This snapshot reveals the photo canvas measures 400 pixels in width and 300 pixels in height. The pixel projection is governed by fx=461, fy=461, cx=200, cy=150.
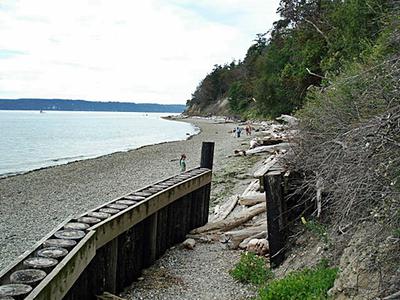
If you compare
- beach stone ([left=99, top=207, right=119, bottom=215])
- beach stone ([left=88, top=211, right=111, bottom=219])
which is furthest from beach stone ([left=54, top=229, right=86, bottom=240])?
beach stone ([left=99, top=207, right=119, bottom=215])

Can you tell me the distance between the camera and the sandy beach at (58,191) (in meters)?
12.8

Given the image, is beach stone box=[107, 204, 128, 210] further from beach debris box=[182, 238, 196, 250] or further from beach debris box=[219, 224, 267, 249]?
beach debris box=[219, 224, 267, 249]

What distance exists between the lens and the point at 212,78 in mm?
120750

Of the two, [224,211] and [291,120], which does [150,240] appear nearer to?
[224,211]

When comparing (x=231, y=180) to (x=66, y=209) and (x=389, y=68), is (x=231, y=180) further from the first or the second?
(x=389, y=68)

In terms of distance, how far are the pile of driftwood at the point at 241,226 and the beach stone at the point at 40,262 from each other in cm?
396

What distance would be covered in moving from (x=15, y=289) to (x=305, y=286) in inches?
114

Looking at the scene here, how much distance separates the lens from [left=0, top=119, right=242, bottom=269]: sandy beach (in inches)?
504

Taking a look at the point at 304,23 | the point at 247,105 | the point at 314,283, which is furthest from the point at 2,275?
the point at 247,105

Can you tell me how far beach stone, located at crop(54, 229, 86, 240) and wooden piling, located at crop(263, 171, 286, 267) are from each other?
2.80 m

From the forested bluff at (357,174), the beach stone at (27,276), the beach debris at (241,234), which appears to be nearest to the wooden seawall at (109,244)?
the beach stone at (27,276)

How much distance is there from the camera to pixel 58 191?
20.2m

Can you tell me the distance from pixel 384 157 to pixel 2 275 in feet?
12.1

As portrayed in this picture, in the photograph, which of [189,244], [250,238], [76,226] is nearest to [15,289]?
[76,226]
